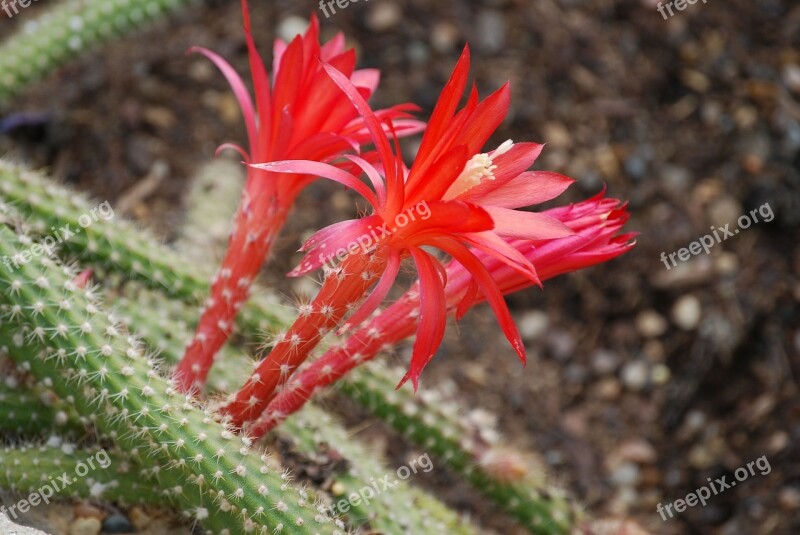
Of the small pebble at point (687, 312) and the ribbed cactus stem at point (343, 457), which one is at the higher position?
the ribbed cactus stem at point (343, 457)

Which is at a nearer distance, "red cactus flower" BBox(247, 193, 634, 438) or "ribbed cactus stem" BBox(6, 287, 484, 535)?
"red cactus flower" BBox(247, 193, 634, 438)

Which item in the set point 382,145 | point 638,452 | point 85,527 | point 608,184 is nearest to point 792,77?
point 608,184

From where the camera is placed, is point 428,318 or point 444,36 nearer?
point 428,318

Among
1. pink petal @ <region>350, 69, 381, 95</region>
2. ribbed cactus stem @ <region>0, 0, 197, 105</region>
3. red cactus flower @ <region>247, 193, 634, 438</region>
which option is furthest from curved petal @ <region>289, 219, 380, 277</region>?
ribbed cactus stem @ <region>0, 0, 197, 105</region>

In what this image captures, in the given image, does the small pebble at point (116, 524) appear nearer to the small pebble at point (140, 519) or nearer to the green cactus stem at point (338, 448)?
the small pebble at point (140, 519)

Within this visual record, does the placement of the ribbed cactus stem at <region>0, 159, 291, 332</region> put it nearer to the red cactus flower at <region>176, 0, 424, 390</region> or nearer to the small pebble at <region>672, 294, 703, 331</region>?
the red cactus flower at <region>176, 0, 424, 390</region>

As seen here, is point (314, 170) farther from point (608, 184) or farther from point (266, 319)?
point (608, 184)

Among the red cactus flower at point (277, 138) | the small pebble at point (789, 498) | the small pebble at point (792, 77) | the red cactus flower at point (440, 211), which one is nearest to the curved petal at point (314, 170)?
the red cactus flower at point (440, 211)
